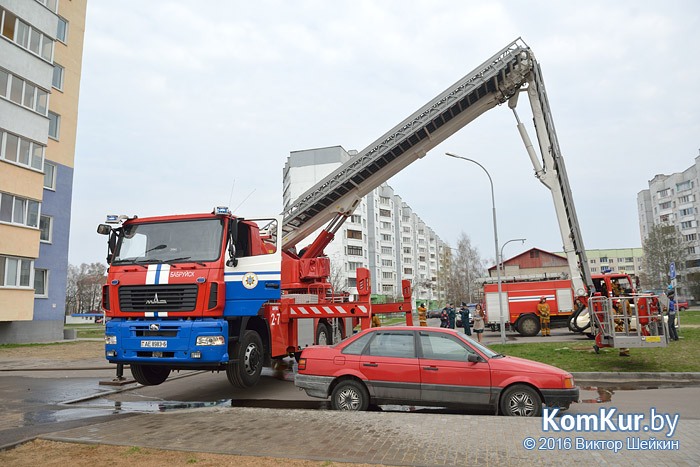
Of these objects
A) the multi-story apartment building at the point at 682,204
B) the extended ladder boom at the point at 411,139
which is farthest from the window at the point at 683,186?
the extended ladder boom at the point at 411,139

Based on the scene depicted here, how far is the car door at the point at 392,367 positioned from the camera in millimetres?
7168

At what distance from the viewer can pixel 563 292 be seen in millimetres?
23297

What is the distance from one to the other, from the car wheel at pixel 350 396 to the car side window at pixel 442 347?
1.10m

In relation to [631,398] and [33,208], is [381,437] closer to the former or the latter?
[631,398]

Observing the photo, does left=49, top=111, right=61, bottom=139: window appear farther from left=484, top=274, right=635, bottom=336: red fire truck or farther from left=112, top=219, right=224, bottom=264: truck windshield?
left=484, top=274, right=635, bottom=336: red fire truck

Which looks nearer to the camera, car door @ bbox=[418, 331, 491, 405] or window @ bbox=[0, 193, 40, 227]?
car door @ bbox=[418, 331, 491, 405]

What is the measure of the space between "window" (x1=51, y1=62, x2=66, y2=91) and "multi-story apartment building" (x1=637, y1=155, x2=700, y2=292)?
263 ft

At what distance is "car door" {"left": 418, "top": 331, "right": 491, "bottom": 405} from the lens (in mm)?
6965

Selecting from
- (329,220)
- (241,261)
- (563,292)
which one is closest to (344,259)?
(563,292)

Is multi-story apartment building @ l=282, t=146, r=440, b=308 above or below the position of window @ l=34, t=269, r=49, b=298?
above

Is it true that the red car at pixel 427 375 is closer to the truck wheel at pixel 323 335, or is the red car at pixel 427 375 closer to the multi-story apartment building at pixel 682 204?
the truck wheel at pixel 323 335

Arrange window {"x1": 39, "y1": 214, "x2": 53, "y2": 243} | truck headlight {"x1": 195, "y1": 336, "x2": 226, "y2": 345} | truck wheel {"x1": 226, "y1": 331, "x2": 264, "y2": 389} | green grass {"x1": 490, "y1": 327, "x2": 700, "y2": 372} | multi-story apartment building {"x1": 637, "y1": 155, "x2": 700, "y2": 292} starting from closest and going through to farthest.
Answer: truck headlight {"x1": 195, "y1": 336, "x2": 226, "y2": 345}
truck wheel {"x1": 226, "y1": 331, "x2": 264, "y2": 389}
green grass {"x1": 490, "y1": 327, "x2": 700, "y2": 372}
window {"x1": 39, "y1": 214, "x2": 53, "y2": 243}
multi-story apartment building {"x1": 637, "y1": 155, "x2": 700, "y2": 292}

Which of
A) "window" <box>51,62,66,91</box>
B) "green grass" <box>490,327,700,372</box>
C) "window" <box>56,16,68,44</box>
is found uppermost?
"window" <box>56,16,68,44</box>

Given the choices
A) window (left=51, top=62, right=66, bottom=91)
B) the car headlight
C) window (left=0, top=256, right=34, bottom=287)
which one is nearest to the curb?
the car headlight
